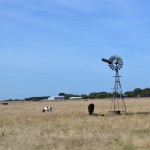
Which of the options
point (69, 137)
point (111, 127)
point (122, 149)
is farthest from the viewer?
point (111, 127)

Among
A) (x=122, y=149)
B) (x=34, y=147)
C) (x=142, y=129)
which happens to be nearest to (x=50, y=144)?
(x=34, y=147)

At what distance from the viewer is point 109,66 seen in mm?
42875

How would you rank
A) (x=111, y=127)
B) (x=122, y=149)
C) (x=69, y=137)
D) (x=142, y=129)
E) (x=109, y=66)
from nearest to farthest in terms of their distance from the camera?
(x=122, y=149), (x=69, y=137), (x=142, y=129), (x=111, y=127), (x=109, y=66)

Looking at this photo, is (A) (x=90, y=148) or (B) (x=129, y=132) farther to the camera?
(B) (x=129, y=132)

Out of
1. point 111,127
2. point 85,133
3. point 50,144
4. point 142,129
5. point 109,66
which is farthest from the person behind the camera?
point 109,66

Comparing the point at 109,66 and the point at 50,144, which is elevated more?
the point at 109,66

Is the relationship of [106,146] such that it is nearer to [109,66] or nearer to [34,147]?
[34,147]

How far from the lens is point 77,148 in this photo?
1694cm

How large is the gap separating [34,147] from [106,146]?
2.72 meters

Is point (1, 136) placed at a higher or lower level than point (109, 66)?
lower

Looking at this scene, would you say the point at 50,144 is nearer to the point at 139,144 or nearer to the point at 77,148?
the point at 77,148

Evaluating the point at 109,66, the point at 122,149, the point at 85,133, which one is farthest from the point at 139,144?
the point at 109,66

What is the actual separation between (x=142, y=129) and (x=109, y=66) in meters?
19.9

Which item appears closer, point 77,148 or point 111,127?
point 77,148
